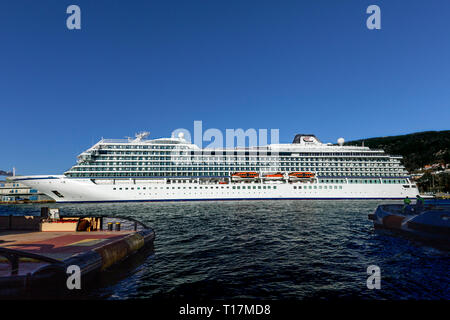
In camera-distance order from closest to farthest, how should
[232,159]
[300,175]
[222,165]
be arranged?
1. [300,175]
2. [222,165]
3. [232,159]

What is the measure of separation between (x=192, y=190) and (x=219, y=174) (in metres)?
9.35

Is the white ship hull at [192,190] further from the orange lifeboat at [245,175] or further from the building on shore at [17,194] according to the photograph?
the building on shore at [17,194]

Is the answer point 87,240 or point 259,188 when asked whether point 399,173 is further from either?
point 87,240

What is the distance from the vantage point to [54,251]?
11.5m

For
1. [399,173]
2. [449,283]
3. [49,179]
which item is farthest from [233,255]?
[399,173]

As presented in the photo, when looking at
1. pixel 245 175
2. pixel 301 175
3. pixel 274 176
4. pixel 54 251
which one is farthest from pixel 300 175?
pixel 54 251

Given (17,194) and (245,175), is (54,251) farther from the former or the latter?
(17,194)

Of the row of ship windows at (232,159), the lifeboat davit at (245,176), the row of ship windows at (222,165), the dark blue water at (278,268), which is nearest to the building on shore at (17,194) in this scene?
→ the row of ship windows at (222,165)

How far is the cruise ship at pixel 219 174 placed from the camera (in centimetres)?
6109

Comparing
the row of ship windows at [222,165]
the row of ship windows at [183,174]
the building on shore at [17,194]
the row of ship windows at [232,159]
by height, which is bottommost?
the building on shore at [17,194]

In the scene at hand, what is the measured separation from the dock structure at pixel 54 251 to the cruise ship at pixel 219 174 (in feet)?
141

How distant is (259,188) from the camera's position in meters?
66.7

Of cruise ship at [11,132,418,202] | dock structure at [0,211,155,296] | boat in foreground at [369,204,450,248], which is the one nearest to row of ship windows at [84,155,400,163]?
cruise ship at [11,132,418,202]

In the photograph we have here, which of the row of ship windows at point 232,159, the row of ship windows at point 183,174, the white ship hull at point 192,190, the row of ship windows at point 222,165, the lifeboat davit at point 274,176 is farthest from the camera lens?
the lifeboat davit at point 274,176
